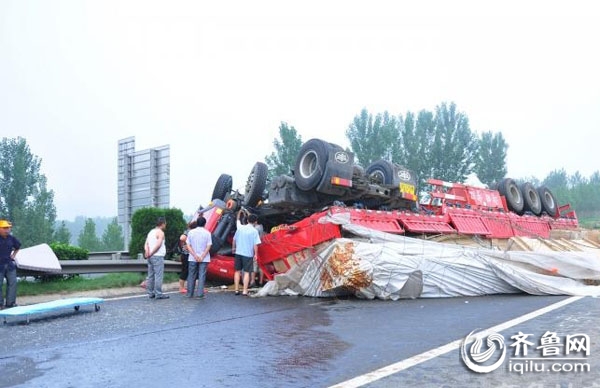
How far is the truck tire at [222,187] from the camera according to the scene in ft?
41.1

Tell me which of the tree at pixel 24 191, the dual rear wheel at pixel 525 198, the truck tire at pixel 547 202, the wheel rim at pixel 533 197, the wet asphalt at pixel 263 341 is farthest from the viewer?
the tree at pixel 24 191

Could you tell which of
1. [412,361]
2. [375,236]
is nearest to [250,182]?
[375,236]

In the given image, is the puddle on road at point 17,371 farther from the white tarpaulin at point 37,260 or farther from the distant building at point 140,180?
the distant building at point 140,180

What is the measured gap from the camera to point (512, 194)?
598 inches

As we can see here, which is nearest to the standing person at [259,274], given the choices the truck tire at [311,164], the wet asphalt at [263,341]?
the truck tire at [311,164]

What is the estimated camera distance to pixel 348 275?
26.3 ft

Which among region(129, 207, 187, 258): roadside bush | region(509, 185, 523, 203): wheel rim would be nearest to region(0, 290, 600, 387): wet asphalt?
region(129, 207, 187, 258): roadside bush

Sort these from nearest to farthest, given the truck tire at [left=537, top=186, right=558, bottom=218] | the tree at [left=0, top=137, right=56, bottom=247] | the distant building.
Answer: the distant building < the truck tire at [left=537, top=186, right=558, bottom=218] < the tree at [left=0, top=137, right=56, bottom=247]

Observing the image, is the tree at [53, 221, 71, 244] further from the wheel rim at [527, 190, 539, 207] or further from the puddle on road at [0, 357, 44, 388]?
the puddle on road at [0, 357, 44, 388]

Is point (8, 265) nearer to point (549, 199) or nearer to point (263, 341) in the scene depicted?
point (263, 341)

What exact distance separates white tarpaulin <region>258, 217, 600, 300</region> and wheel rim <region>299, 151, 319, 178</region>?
5.29ft

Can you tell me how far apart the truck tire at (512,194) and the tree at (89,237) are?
37561 mm

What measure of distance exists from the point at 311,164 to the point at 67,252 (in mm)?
5505

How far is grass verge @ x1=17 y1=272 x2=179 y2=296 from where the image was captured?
371 inches
